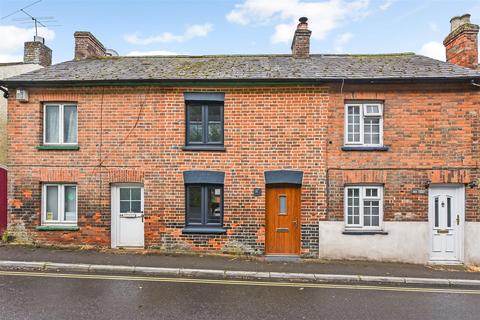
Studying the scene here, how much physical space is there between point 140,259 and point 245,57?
320 inches

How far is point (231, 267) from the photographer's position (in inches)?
322

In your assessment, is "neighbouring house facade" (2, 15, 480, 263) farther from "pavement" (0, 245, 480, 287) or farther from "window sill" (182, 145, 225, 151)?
"pavement" (0, 245, 480, 287)

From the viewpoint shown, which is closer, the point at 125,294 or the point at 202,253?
the point at 125,294

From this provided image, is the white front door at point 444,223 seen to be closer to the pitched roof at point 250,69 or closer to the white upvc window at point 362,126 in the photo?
the white upvc window at point 362,126

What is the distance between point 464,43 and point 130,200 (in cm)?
1195

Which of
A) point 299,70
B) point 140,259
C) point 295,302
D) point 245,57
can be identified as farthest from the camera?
point 245,57

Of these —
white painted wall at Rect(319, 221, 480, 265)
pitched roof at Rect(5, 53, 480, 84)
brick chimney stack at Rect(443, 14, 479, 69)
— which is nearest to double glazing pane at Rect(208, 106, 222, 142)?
pitched roof at Rect(5, 53, 480, 84)

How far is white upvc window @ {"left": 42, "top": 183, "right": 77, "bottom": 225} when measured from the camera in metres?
9.99

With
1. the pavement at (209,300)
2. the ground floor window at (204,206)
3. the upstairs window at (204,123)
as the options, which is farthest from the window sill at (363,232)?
the upstairs window at (204,123)

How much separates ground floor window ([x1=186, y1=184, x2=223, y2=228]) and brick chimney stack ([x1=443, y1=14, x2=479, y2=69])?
902 cm

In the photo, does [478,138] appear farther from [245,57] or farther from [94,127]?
[94,127]

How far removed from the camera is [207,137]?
985cm

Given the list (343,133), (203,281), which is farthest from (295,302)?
(343,133)

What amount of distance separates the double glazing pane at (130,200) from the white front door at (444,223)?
8927mm
